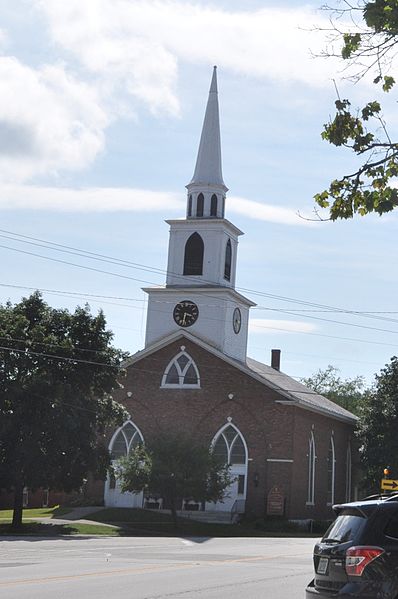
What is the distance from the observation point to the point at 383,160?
1174 cm

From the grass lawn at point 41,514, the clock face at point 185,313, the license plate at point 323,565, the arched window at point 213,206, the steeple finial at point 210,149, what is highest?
the steeple finial at point 210,149

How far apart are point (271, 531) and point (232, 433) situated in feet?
24.2

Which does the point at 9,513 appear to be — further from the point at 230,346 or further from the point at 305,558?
the point at 305,558

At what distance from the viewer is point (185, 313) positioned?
57.4 meters

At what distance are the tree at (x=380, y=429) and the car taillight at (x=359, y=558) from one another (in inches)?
1806

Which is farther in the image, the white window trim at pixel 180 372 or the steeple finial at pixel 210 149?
the steeple finial at pixel 210 149

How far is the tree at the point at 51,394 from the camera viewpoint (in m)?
38.7

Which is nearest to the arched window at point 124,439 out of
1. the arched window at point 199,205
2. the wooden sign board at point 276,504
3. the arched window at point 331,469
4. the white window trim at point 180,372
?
the white window trim at point 180,372

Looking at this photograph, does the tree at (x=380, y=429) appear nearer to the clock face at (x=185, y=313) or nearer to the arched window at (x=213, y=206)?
the clock face at (x=185, y=313)

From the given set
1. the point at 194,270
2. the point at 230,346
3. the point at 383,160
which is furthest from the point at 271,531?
the point at 383,160

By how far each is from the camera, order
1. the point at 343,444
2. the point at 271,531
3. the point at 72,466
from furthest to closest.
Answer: the point at 343,444 → the point at 271,531 → the point at 72,466

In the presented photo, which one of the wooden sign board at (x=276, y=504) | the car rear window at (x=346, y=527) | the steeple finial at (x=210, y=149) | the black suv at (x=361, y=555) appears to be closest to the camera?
the black suv at (x=361, y=555)

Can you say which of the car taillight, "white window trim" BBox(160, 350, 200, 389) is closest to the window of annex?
"white window trim" BBox(160, 350, 200, 389)

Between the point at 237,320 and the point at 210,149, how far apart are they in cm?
1033
